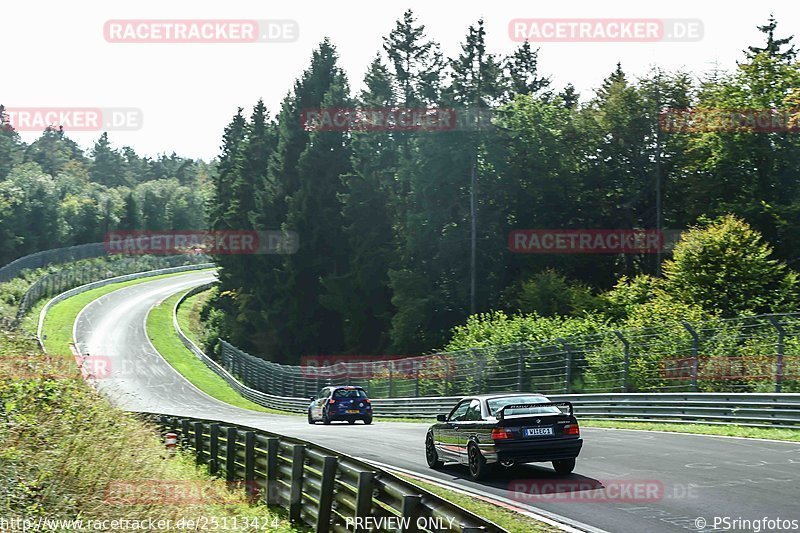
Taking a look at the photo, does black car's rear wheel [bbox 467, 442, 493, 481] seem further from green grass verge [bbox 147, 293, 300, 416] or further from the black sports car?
green grass verge [bbox 147, 293, 300, 416]

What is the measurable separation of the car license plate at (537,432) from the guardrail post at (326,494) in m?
4.43

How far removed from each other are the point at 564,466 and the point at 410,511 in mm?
7673

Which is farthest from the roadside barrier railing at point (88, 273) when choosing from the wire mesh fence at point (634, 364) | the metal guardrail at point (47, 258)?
the wire mesh fence at point (634, 364)

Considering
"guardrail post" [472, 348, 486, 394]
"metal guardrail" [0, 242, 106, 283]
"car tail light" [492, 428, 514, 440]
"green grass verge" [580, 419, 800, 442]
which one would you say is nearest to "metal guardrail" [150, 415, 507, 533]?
"car tail light" [492, 428, 514, 440]

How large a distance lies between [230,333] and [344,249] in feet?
44.8

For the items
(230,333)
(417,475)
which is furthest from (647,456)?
(230,333)

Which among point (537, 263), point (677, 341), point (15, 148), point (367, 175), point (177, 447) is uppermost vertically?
point (15, 148)

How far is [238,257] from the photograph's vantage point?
83.2 m

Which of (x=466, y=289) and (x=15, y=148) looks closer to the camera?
(x=466, y=289)

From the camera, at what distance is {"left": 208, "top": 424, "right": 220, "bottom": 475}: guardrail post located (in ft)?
60.6

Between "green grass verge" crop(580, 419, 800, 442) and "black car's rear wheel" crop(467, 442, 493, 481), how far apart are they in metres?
7.14

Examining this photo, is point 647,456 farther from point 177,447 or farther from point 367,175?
point 367,175

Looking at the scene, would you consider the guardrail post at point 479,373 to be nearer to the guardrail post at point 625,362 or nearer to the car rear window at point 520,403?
→ the guardrail post at point 625,362

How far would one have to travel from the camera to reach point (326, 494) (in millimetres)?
11680
